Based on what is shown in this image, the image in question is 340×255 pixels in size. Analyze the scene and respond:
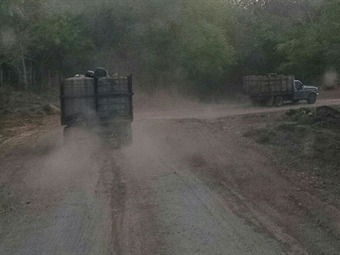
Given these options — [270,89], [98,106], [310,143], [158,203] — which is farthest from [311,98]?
[158,203]

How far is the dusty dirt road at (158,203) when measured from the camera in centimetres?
837

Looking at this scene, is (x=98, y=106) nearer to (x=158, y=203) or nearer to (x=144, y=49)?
(x=158, y=203)

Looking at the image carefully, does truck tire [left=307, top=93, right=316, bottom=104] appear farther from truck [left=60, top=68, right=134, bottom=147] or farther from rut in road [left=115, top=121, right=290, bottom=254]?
rut in road [left=115, top=121, right=290, bottom=254]

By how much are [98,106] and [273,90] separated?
1728 centimetres

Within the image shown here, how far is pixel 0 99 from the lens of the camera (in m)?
32.5

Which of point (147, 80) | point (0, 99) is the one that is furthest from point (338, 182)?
point (147, 80)

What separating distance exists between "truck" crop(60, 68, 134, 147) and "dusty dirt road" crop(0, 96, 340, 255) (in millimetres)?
459

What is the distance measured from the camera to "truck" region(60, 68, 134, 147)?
17750 millimetres

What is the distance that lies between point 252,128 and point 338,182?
9076mm

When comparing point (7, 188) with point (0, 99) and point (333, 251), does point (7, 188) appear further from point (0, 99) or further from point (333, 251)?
point (0, 99)

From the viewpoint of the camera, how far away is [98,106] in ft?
58.6

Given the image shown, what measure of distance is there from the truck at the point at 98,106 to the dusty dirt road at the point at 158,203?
0.46 metres

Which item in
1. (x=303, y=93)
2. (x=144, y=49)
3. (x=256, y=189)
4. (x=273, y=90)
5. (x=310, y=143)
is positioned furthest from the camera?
(x=144, y=49)

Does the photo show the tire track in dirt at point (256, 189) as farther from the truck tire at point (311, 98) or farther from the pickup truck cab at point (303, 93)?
the truck tire at point (311, 98)
